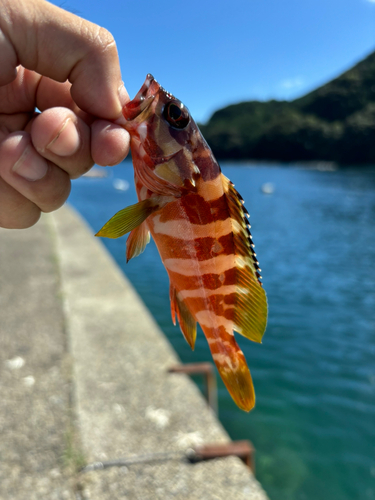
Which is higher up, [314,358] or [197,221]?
[197,221]

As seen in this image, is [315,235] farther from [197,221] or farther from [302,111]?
[302,111]

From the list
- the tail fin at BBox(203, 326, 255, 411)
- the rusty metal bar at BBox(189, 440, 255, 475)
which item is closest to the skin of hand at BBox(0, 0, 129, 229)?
the tail fin at BBox(203, 326, 255, 411)

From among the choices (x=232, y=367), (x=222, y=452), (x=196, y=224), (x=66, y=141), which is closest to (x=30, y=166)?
(x=66, y=141)

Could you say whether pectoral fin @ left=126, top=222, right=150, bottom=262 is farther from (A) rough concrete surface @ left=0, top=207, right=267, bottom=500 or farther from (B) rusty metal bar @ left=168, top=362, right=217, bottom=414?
(B) rusty metal bar @ left=168, top=362, right=217, bottom=414

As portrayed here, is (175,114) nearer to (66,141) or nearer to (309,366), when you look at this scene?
(66,141)

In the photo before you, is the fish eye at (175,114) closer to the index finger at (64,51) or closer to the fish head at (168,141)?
the fish head at (168,141)

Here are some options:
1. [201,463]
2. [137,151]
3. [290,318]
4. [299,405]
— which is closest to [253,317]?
[137,151]
